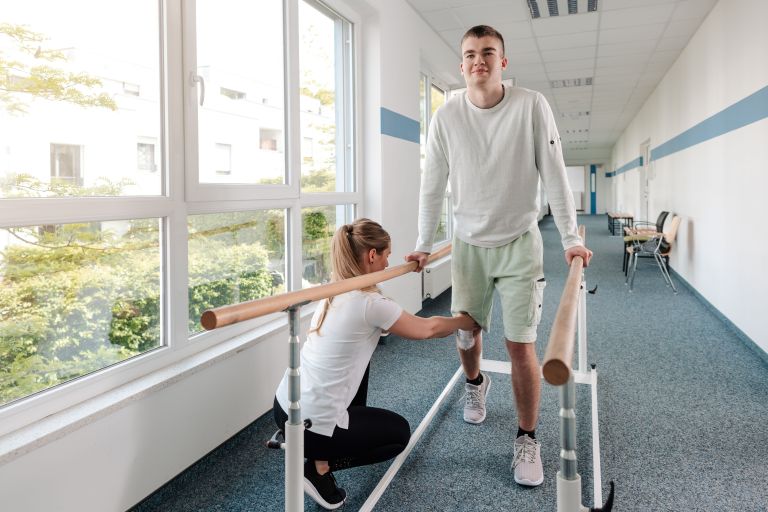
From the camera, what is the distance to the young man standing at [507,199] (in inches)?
81.8

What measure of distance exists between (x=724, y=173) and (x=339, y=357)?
4.34 meters

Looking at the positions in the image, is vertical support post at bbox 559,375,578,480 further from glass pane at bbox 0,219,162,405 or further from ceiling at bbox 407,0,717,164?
ceiling at bbox 407,0,717,164

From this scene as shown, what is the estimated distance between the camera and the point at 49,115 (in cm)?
174

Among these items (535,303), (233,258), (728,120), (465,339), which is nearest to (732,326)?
(728,120)

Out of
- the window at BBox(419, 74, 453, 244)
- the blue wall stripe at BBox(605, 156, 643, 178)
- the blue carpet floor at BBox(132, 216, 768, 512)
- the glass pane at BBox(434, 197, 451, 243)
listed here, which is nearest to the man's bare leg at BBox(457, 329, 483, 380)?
the blue carpet floor at BBox(132, 216, 768, 512)

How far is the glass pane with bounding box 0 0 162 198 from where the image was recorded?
1638 mm

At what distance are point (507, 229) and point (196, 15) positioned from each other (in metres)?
1.61

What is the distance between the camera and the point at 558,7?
4965 millimetres

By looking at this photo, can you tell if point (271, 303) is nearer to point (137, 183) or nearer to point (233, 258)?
point (137, 183)

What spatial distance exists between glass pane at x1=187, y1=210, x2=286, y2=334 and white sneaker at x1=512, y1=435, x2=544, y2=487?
1.45 m

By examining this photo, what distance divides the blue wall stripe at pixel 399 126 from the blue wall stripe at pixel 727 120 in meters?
→ 2.54

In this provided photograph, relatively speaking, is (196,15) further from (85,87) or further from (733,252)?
(733,252)

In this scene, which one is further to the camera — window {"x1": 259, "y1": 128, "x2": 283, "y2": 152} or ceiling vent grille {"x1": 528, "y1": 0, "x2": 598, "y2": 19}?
ceiling vent grille {"x1": 528, "y1": 0, "x2": 598, "y2": 19}

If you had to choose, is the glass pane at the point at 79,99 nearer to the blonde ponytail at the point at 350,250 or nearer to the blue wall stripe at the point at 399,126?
the blonde ponytail at the point at 350,250
